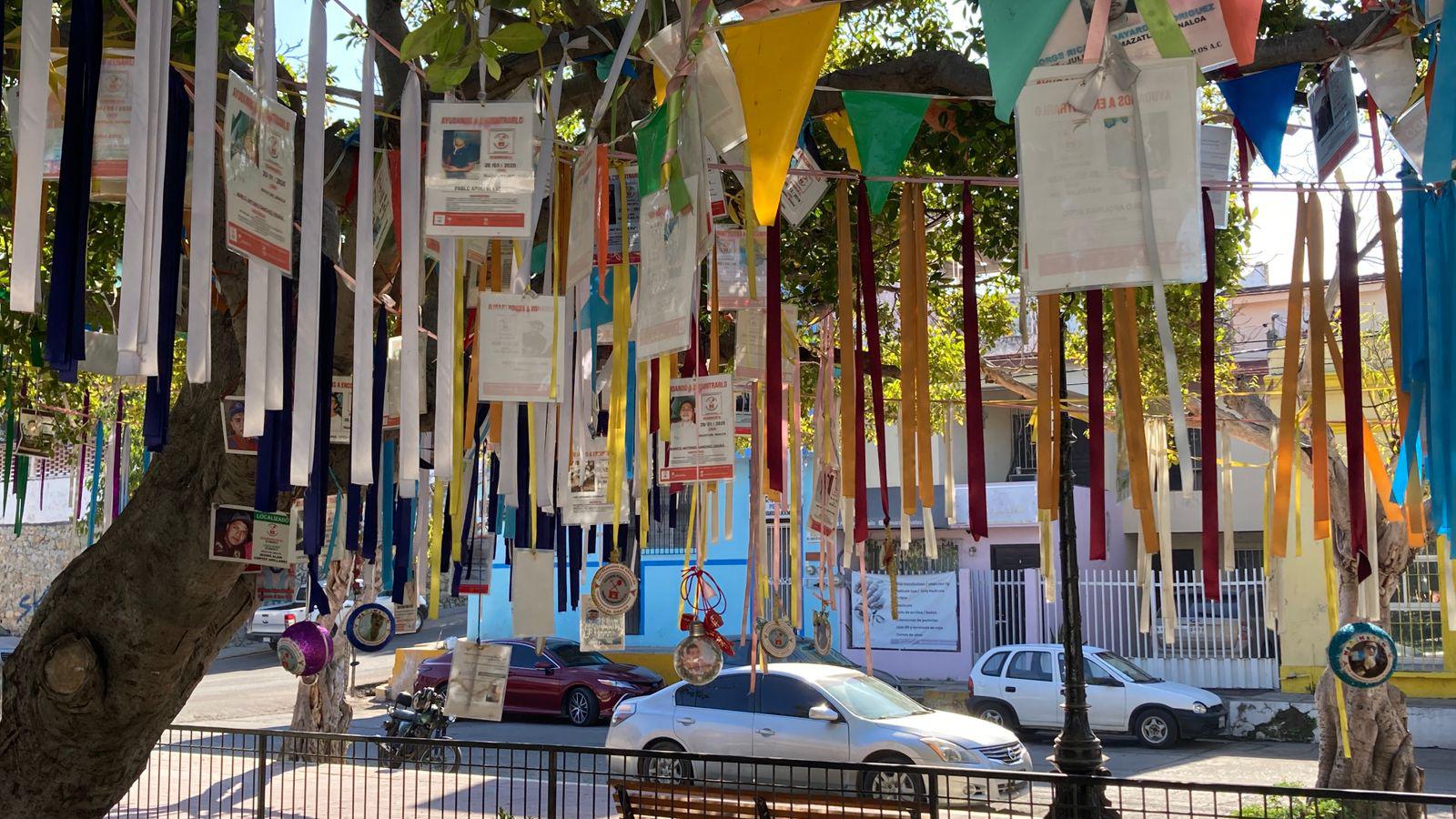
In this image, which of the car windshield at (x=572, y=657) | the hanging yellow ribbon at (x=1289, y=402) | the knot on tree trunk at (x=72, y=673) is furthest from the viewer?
the car windshield at (x=572, y=657)

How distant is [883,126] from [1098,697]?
12.0 meters

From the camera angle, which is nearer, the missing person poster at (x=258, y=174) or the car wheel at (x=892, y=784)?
the missing person poster at (x=258, y=174)

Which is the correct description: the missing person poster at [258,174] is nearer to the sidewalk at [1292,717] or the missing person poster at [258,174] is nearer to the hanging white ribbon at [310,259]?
the hanging white ribbon at [310,259]

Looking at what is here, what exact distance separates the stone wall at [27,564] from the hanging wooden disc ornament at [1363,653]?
98.8 ft

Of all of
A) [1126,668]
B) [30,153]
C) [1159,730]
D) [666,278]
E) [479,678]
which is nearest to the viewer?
[30,153]

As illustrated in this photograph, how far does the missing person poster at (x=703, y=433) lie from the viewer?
3.92 metres

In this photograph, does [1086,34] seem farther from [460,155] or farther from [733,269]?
[733,269]

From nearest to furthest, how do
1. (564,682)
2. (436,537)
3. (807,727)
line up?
(436,537), (807,727), (564,682)

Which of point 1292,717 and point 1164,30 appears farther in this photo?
point 1292,717

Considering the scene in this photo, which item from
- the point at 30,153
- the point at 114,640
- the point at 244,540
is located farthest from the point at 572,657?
the point at 30,153

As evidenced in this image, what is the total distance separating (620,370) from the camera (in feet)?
11.6

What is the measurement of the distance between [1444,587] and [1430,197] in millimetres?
1814

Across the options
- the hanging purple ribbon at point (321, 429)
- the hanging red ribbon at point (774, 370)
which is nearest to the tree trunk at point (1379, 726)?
the hanging red ribbon at point (774, 370)

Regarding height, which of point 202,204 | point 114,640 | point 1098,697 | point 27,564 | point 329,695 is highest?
point 202,204
